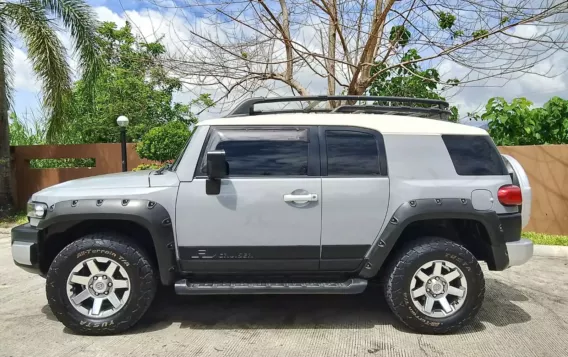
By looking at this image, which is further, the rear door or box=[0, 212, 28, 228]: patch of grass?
box=[0, 212, 28, 228]: patch of grass

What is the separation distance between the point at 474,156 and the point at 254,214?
1.94 m

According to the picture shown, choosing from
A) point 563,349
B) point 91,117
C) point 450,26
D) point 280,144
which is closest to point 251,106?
point 280,144

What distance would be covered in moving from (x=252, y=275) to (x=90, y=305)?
1337 mm

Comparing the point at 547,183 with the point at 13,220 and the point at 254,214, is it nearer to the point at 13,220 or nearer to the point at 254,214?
the point at 254,214

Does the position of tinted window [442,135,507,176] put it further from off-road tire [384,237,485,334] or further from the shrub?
the shrub

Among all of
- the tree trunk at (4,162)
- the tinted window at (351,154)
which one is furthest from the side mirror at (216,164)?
the tree trunk at (4,162)

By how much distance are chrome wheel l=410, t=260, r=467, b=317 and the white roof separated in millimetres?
1120

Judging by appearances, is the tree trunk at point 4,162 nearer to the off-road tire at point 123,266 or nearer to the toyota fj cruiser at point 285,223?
the toyota fj cruiser at point 285,223

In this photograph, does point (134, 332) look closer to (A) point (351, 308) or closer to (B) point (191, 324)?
(B) point (191, 324)

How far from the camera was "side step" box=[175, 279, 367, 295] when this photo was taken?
146 inches

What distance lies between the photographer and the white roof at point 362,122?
397cm

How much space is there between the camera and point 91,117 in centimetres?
1571

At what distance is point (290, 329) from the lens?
3.97m

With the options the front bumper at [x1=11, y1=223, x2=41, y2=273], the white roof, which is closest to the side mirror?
the white roof
